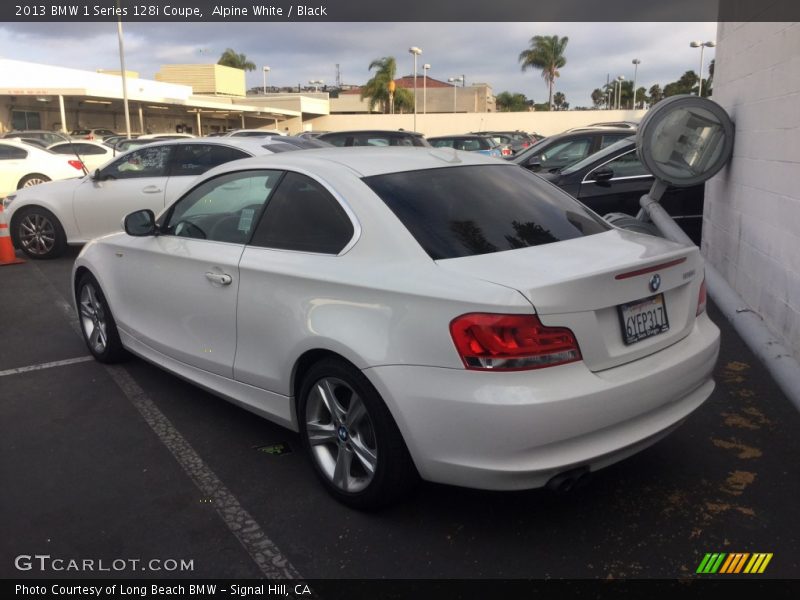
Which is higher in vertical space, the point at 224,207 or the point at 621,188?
the point at 224,207

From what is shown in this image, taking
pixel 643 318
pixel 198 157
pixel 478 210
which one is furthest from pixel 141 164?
pixel 643 318

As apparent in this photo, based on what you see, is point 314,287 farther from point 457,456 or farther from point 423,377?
point 457,456

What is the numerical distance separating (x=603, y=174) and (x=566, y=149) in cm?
302

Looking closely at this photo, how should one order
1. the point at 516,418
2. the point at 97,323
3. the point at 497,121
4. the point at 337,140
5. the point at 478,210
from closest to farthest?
the point at 516,418
the point at 478,210
the point at 97,323
the point at 337,140
the point at 497,121

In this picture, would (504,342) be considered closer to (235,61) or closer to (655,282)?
(655,282)

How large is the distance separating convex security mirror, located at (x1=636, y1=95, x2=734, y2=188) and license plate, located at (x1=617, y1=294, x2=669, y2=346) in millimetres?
4543

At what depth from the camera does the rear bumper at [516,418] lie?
264cm

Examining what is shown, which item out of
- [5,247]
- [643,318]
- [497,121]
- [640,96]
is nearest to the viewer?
[643,318]

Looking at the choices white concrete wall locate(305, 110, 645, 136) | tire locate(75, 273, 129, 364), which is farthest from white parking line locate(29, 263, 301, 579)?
white concrete wall locate(305, 110, 645, 136)

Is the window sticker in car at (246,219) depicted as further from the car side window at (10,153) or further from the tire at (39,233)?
the car side window at (10,153)

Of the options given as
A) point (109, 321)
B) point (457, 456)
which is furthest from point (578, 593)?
point (109, 321)

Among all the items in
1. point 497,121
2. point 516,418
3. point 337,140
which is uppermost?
point 497,121

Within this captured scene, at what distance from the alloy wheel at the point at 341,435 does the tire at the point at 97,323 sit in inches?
95.7

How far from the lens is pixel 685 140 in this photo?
720 centimetres
